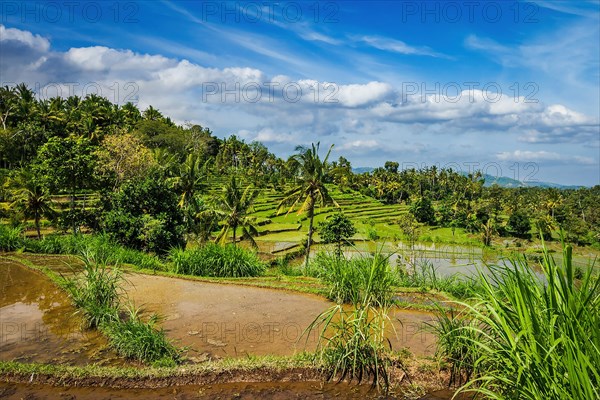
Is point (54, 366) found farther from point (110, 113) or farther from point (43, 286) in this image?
point (110, 113)

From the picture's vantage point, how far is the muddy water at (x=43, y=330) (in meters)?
7.35

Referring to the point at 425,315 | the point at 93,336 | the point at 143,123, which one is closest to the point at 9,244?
the point at 93,336

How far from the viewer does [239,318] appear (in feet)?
30.9

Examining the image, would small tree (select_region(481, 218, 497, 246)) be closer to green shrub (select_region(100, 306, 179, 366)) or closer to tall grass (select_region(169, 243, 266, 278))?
tall grass (select_region(169, 243, 266, 278))

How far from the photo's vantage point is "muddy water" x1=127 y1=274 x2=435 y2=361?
778cm

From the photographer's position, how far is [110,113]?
5438 centimetres

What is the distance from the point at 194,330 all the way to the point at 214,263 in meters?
6.58

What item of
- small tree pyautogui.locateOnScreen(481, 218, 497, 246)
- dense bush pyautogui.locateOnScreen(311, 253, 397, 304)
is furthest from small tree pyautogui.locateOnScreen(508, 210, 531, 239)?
dense bush pyautogui.locateOnScreen(311, 253, 397, 304)

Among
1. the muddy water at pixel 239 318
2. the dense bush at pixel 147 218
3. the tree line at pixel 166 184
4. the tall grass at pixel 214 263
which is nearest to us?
the muddy water at pixel 239 318

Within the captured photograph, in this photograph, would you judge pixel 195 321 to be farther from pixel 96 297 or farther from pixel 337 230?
pixel 337 230

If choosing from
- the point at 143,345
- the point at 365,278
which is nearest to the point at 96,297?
the point at 143,345

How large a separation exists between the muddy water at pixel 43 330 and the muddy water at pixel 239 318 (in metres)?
1.40

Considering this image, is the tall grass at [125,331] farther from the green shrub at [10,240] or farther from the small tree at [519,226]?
the small tree at [519,226]

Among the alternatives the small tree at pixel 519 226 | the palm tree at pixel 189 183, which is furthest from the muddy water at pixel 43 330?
the small tree at pixel 519 226
